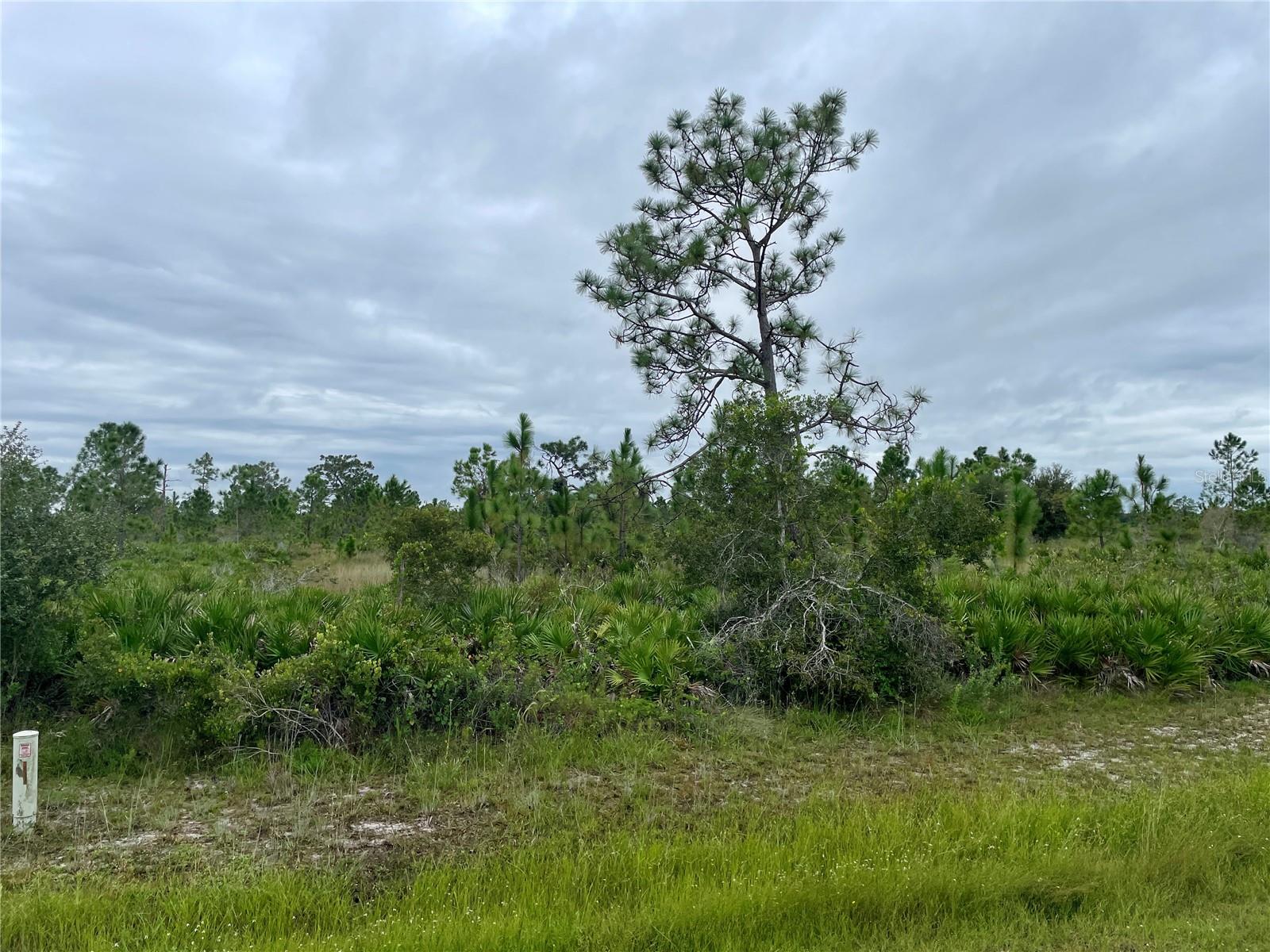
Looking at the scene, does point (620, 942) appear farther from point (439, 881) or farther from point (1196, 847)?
point (1196, 847)

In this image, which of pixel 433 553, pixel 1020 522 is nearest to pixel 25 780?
pixel 433 553

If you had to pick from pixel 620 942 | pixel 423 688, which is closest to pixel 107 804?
pixel 423 688

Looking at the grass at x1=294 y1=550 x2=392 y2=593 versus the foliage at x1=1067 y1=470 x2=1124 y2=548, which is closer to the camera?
the grass at x1=294 y1=550 x2=392 y2=593

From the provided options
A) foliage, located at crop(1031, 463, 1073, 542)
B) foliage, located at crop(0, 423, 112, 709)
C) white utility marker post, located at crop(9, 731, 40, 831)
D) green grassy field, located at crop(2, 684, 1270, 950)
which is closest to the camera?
green grassy field, located at crop(2, 684, 1270, 950)

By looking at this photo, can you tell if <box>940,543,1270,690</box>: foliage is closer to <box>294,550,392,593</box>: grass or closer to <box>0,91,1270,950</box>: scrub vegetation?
<box>0,91,1270,950</box>: scrub vegetation

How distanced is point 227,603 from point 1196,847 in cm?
957

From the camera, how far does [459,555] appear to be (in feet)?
38.2

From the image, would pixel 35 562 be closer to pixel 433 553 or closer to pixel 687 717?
pixel 433 553

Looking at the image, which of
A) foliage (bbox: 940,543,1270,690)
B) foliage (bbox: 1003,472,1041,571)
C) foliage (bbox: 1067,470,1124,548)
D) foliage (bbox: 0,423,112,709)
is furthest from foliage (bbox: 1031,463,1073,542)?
foliage (bbox: 0,423,112,709)

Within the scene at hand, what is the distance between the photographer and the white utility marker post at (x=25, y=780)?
585 cm

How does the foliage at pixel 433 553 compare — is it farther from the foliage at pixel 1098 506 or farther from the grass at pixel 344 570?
the foliage at pixel 1098 506

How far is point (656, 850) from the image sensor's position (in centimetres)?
523

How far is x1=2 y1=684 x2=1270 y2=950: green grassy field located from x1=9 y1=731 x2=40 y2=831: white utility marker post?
18 centimetres

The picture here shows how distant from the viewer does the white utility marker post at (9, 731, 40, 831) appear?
19.2 ft
